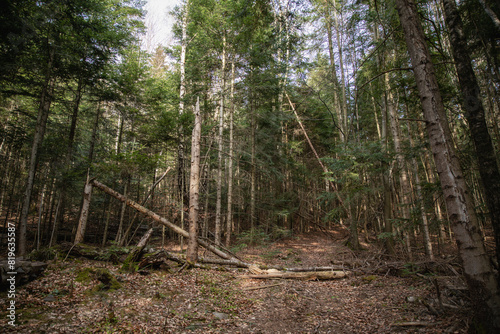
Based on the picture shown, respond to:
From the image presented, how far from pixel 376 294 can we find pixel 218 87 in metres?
12.9

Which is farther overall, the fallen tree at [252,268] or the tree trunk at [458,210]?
the fallen tree at [252,268]

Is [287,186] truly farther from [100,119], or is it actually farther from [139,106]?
[100,119]

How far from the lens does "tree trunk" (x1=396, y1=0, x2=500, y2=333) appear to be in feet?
9.73

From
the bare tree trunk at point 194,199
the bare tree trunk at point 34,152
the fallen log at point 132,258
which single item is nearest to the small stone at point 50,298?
the fallen log at point 132,258

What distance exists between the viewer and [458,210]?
120 inches

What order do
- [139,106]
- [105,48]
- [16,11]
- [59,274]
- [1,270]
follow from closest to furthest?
[1,270]
[59,274]
[16,11]
[105,48]
[139,106]

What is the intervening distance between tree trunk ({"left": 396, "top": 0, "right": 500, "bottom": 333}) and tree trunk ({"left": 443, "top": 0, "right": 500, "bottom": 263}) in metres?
0.95

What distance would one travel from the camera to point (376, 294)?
579 cm

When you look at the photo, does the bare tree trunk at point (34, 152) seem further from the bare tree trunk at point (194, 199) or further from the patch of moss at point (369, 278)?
the patch of moss at point (369, 278)

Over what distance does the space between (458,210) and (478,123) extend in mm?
1755

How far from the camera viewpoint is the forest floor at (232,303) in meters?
3.92

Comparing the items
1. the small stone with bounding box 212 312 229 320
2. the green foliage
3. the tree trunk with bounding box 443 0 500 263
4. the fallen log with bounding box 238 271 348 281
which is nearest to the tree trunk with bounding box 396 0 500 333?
the tree trunk with bounding box 443 0 500 263

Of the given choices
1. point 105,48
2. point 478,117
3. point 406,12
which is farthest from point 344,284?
point 105,48

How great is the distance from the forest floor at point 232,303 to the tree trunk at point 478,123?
1.79 metres
